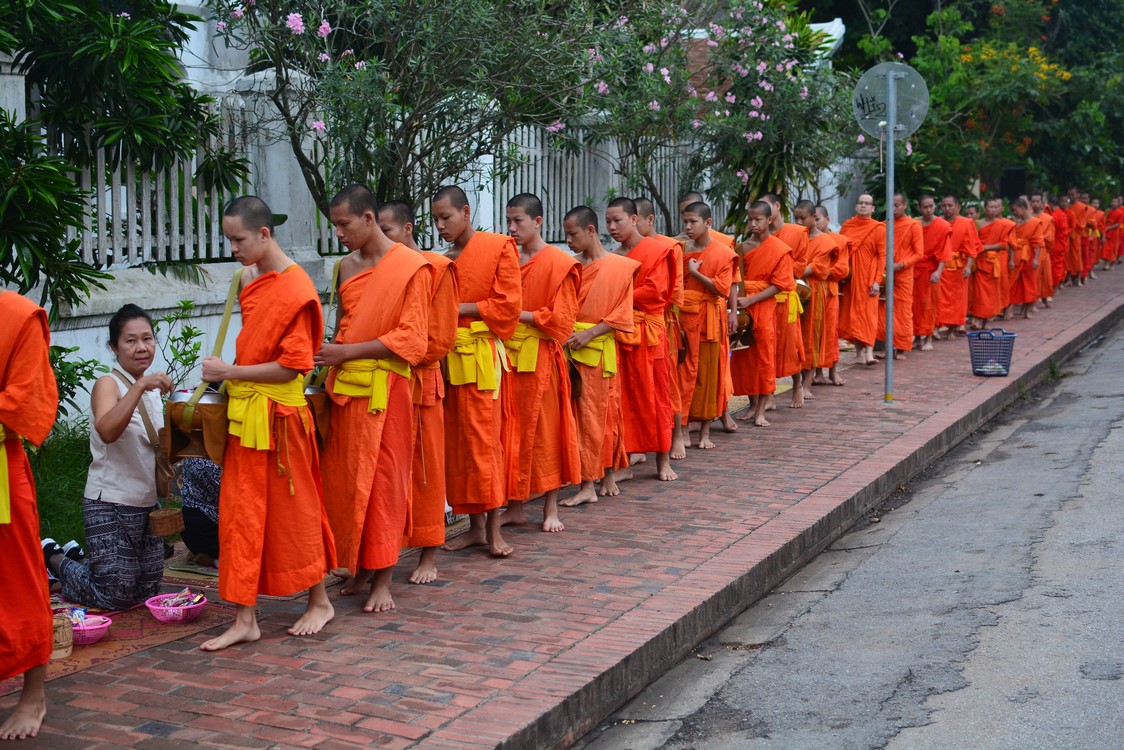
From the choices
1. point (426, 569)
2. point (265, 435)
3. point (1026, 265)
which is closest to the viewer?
point (265, 435)

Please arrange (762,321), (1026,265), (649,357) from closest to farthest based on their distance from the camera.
A: (649,357), (762,321), (1026,265)

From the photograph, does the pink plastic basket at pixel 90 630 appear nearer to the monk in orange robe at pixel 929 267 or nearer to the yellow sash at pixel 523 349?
the yellow sash at pixel 523 349

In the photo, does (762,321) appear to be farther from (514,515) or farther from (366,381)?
(366,381)

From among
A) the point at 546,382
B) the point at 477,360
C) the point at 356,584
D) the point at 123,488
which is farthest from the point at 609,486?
the point at 123,488

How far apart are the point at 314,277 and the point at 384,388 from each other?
161 inches

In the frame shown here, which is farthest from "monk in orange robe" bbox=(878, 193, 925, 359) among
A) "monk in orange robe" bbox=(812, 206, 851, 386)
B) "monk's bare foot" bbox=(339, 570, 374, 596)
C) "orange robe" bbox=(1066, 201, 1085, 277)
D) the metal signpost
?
"orange robe" bbox=(1066, 201, 1085, 277)

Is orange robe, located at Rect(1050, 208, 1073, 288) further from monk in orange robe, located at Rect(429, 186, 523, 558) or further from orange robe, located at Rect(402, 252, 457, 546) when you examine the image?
orange robe, located at Rect(402, 252, 457, 546)

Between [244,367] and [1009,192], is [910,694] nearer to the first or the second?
[244,367]

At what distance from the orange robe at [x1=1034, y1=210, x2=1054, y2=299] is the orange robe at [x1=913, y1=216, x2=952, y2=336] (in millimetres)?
4486

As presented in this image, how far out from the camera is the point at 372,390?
5.74 m

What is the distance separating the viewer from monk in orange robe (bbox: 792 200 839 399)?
40.5 feet

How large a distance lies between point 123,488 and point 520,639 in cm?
181

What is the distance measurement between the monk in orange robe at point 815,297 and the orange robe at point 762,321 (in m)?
1.25

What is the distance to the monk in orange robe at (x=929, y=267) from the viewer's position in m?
15.9
